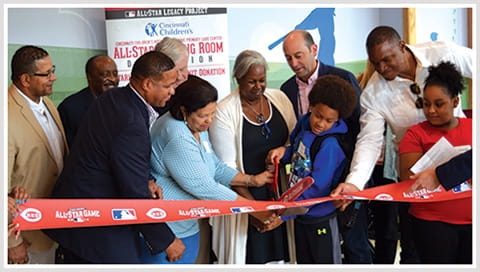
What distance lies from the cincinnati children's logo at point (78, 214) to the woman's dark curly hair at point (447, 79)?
7.59 feet

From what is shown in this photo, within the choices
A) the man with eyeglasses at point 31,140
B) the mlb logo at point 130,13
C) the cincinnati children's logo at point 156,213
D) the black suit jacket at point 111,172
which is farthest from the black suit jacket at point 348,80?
the mlb logo at point 130,13

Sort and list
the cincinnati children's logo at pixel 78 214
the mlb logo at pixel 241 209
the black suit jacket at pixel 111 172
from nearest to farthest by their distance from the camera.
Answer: the black suit jacket at pixel 111 172, the cincinnati children's logo at pixel 78 214, the mlb logo at pixel 241 209

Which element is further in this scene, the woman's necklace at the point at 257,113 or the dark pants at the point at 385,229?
the dark pants at the point at 385,229

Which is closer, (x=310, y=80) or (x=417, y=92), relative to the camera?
(x=417, y=92)

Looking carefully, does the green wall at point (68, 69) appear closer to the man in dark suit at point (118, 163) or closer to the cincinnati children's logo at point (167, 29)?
the cincinnati children's logo at point (167, 29)

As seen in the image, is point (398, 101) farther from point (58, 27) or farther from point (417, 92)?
point (58, 27)

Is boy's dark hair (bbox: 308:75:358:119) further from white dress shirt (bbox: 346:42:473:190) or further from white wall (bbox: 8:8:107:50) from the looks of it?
white wall (bbox: 8:8:107:50)

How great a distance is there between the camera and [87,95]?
4.03 m

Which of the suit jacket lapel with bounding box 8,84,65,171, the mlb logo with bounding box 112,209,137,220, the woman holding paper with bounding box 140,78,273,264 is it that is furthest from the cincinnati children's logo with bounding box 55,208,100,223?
the suit jacket lapel with bounding box 8,84,65,171

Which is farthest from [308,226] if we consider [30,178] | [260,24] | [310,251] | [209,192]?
[260,24]

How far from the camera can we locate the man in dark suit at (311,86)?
3543mm

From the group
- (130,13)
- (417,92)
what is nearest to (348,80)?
(417,92)

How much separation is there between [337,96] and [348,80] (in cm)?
Answer: 68

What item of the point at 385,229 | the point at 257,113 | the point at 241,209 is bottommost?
the point at 385,229
